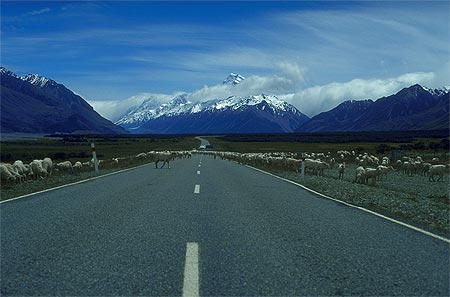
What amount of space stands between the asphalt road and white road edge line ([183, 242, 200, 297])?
0.08 meters

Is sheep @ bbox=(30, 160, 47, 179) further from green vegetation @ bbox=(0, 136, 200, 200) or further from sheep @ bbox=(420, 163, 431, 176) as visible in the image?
sheep @ bbox=(420, 163, 431, 176)

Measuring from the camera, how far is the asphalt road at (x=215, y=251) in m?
5.38

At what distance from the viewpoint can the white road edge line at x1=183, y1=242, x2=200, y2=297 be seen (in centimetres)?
512

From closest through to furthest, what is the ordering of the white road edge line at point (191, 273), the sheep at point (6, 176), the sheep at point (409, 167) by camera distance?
the white road edge line at point (191, 273) → the sheep at point (6, 176) → the sheep at point (409, 167)

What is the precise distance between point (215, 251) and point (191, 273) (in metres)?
1.19

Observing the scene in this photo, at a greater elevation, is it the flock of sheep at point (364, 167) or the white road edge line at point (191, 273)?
the white road edge line at point (191, 273)

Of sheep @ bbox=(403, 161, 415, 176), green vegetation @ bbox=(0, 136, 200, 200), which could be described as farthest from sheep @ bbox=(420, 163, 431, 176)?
green vegetation @ bbox=(0, 136, 200, 200)

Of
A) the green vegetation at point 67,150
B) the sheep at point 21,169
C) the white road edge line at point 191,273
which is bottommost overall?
the green vegetation at point 67,150

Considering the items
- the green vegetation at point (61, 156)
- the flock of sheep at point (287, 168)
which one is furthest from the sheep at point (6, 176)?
the green vegetation at point (61, 156)

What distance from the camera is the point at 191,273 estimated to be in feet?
18.9

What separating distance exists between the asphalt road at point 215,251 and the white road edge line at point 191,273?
8 centimetres

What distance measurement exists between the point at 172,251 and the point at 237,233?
173 cm

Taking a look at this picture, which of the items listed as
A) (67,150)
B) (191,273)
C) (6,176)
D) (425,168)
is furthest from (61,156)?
(191,273)

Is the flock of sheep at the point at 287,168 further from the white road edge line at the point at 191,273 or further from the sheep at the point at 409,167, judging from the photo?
the white road edge line at the point at 191,273
